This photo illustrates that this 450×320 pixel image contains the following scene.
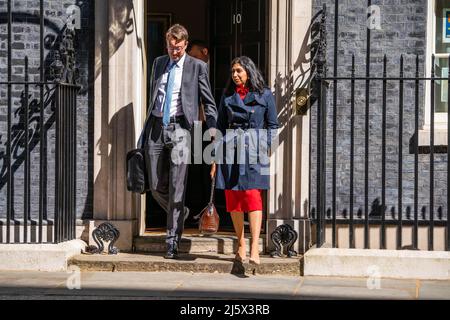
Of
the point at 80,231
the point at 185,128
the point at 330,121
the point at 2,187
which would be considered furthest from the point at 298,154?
the point at 2,187

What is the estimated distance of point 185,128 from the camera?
9.84 m

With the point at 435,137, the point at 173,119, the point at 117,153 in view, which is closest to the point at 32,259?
the point at 117,153

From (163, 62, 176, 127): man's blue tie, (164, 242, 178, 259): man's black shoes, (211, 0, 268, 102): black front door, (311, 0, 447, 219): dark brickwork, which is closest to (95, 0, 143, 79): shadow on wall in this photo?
(163, 62, 176, 127): man's blue tie

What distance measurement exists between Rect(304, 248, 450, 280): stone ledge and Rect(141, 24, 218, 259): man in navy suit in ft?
4.22

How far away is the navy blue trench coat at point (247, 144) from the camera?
9.35 m

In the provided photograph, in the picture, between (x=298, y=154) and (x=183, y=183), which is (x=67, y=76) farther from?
(x=298, y=154)

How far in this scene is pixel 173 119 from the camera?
9.84 meters

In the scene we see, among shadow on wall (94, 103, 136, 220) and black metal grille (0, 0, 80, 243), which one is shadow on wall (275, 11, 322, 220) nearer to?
shadow on wall (94, 103, 136, 220)

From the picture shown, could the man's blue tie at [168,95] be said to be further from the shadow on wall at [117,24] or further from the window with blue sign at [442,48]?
the window with blue sign at [442,48]

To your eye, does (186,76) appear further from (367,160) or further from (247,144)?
(367,160)

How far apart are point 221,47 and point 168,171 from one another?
1928 millimetres

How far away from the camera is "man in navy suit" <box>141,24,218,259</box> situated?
9.77 meters

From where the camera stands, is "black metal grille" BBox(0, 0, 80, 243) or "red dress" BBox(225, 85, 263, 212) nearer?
"red dress" BBox(225, 85, 263, 212)
